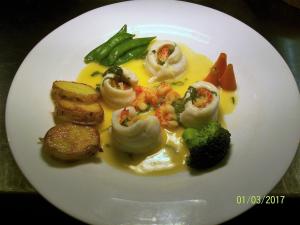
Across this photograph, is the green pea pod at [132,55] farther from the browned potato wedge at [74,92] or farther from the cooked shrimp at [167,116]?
the cooked shrimp at [167,116]

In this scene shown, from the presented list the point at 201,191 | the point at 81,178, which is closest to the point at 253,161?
the point at 201,191

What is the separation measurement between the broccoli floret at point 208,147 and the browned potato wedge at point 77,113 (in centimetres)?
62

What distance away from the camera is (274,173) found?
2084 millimetres

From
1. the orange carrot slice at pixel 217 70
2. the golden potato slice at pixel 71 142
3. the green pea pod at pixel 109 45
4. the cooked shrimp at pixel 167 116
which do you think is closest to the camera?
the golden potato slice at pixel 71 142

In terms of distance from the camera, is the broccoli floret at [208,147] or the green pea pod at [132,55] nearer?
the broccoli floret at [208,147]

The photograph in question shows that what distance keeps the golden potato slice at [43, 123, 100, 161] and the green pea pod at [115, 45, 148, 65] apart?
2.98 feet

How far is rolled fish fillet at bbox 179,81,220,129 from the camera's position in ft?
8.09

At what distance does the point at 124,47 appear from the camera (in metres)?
3.07

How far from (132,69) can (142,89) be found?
1.03 ft

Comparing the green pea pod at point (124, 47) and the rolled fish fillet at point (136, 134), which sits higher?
the green pea pod at point (124, 47)

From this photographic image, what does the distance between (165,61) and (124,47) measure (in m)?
0.38

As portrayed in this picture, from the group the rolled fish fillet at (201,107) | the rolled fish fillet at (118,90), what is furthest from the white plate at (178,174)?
the rolled fish fillet at (118,90)

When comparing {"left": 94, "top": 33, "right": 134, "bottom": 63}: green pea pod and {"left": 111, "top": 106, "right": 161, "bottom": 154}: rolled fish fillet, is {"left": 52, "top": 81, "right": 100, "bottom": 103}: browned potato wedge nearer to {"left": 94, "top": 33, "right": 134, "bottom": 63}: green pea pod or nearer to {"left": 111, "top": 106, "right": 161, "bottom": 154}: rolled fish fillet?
{"left": 111, "top": 106, "right": 161, "bottom": 154}: rolled fish fillet

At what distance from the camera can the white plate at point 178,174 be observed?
1984mm
